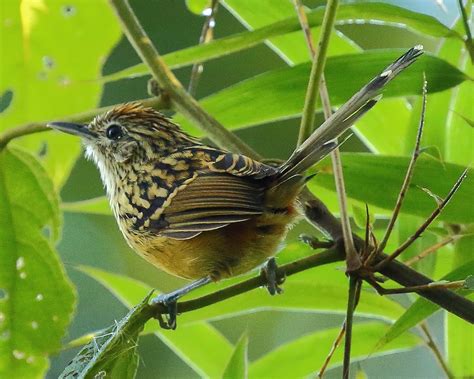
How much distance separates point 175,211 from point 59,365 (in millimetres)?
2716

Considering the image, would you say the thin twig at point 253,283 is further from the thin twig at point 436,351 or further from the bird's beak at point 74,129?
the bird's beak at point 74,129

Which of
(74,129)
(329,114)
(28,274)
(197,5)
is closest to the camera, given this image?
(329,114)

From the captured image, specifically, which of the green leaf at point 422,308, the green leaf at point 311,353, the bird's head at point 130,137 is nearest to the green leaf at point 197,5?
the bird's head at point 130,137

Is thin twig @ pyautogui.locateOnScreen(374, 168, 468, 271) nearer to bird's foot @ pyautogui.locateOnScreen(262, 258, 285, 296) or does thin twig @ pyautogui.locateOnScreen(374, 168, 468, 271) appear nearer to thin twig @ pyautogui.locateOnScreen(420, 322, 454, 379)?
bird's foot @ pyautogui.locateOnScreen(262, 258, 285, 296)

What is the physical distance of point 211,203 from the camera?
2.29m

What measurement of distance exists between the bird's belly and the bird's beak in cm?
39

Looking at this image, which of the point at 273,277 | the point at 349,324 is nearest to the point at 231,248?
the point at 273,277

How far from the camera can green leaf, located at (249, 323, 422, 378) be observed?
229 cm

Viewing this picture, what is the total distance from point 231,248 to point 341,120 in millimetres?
523

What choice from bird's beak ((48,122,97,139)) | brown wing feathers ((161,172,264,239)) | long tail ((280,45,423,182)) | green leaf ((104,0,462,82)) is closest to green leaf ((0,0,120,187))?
bird's beak ((48,122,97,139))

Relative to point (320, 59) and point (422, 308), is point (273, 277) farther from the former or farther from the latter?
point (320, 59)

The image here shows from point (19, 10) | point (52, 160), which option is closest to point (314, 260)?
point (52, 160)

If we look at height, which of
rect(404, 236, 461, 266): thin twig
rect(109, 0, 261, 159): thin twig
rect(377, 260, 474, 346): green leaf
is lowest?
rect(377, 260, 474, 346): green leaf

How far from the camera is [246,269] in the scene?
7.76ft
